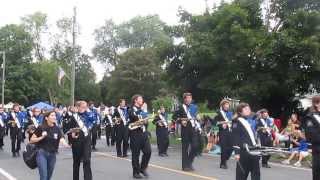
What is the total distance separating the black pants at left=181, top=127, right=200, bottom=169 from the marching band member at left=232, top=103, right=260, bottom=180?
4791mm

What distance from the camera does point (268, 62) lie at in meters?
24.0

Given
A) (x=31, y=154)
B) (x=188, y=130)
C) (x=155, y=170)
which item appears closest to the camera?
(x=31, y=154)

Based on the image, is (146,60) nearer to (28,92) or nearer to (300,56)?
(28,92)

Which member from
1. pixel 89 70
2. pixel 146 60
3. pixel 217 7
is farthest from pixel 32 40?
pixel 217 7

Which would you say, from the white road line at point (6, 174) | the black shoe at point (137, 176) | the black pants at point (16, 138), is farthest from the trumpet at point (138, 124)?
the black pants at point (16, 138)

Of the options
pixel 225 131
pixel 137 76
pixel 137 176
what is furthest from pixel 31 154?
pixel 137 76

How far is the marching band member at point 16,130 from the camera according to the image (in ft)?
67.6

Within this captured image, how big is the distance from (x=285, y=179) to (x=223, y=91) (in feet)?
36.2

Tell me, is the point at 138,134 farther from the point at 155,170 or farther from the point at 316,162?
the point at 316,162

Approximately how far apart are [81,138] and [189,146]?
3725 mm

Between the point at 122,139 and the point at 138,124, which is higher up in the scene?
the point at 138,124

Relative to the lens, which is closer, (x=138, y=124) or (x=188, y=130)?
(x=138, y=124)

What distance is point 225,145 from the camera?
52.1 ft

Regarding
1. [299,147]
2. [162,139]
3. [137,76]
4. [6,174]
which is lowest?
[6,174]
